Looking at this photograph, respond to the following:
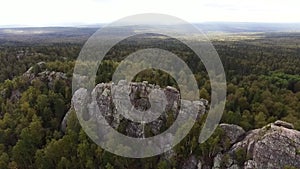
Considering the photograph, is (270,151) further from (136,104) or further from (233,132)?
(136,104)

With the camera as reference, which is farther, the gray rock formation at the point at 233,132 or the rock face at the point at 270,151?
the gray rock formation at the point at 233,132

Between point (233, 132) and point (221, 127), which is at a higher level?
point (221, 127)

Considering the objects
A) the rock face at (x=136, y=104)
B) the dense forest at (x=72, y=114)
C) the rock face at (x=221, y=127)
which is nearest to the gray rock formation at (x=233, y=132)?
the rock face at (x=221, y=127)

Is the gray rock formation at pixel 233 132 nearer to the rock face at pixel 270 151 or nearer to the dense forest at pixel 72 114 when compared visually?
the dense forest at pixel 72 114

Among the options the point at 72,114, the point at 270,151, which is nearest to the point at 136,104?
the point at 72,114

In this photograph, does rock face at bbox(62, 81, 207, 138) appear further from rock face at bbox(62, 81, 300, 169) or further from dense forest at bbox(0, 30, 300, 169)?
dense forest at bbox(0, 30, 300, 169)

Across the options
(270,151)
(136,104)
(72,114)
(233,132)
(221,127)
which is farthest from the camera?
(136,104)

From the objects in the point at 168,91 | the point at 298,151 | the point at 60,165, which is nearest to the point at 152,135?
the point at 168,91

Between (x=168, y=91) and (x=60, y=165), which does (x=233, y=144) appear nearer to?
(x=168, y=91)
